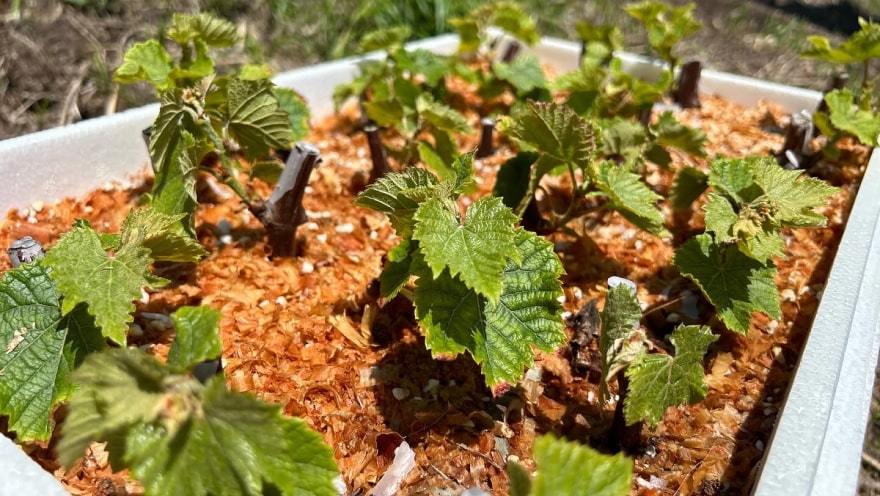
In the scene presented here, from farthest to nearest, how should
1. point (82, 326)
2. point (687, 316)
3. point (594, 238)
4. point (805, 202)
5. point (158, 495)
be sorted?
point (594, 238), point (687, 316), point (805, 202), point (82, 326), point (158, 495)

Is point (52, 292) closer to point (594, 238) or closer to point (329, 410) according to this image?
point (329, 410)

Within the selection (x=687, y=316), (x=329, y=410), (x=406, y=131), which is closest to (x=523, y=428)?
(x=329, y=410)

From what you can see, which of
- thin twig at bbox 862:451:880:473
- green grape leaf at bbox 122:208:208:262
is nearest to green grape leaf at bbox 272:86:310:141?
green grape leaf at bbox 122:208:208:262

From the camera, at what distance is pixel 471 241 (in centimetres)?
103

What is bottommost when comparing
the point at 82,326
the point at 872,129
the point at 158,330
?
the point at 158,330

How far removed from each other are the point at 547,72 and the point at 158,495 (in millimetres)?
2195

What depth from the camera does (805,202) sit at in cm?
122

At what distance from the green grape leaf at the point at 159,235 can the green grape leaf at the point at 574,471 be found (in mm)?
705

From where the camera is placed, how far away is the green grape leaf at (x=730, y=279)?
127 centimetres

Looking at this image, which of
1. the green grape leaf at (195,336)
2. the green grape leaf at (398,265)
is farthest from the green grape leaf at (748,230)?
the green grape leaf at (195,336)

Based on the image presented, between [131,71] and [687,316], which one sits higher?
[131,71]

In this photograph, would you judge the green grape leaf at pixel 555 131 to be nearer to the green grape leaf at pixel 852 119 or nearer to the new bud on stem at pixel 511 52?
the green grape leaf at pixel 852 119

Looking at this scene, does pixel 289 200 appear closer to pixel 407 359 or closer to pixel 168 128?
pixel 168 128

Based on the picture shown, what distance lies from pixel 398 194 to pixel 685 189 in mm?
893
